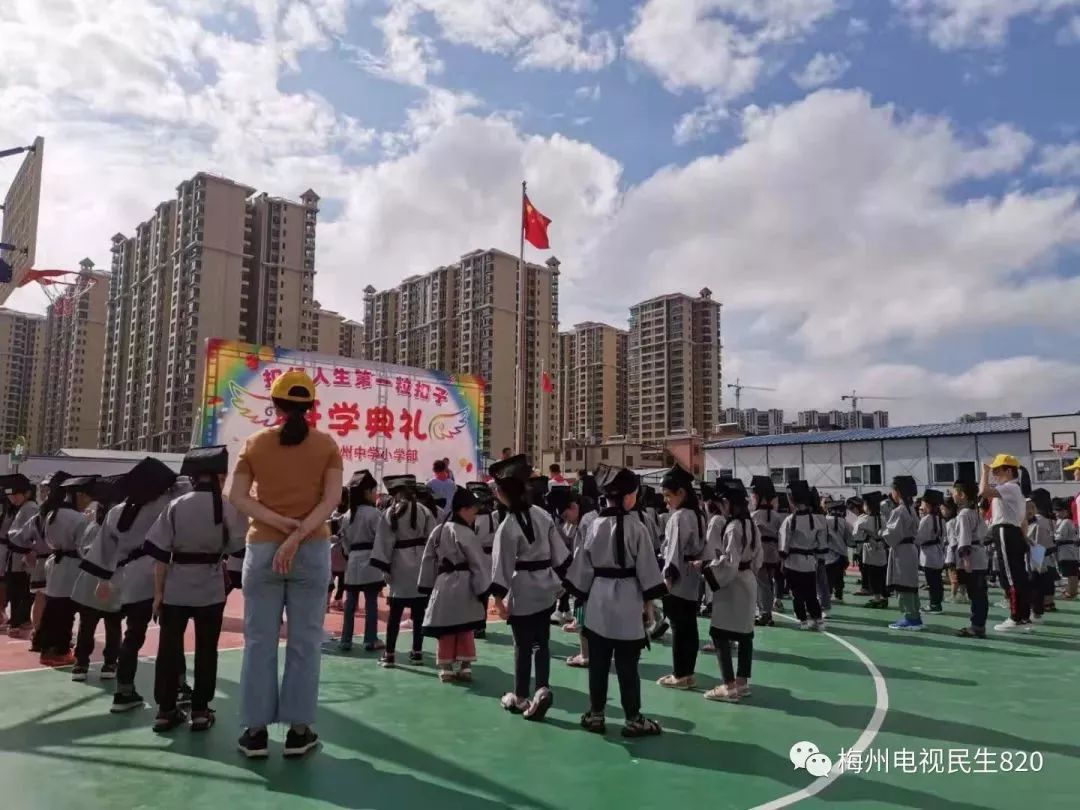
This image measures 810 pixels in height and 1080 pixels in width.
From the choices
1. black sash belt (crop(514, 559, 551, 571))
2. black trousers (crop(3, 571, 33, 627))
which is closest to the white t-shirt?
black sash belt (crop(514, 559, 551, 571))

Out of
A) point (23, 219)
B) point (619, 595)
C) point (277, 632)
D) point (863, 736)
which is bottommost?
point (863, 736)

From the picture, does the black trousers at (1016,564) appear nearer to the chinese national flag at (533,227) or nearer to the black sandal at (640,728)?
the black sandal at (640,728)

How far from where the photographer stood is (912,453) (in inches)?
1300

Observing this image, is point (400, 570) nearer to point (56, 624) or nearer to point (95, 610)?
point (95, 610)

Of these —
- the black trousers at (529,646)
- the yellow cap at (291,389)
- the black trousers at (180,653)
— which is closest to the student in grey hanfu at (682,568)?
the black trousers at (529,646)

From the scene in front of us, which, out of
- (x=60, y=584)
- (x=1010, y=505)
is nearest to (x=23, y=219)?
(x=60, y=584)

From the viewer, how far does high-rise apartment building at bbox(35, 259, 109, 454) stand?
8444 centimetres

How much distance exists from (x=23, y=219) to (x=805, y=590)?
499 inches

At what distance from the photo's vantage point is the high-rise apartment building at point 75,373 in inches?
3324

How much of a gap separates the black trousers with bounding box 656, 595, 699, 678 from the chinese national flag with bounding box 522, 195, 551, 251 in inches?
586

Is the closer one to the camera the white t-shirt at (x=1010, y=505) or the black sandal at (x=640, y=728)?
the black sandal at (x=640, y=728)

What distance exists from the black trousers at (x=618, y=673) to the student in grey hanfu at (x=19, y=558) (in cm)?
682

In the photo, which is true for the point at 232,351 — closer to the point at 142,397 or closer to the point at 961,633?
the point at 961,633

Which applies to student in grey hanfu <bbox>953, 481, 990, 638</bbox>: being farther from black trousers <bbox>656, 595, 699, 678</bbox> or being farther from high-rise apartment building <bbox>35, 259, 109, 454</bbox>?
high-rise apartment building <bbox>35, 259, 109, 454</bbox>
